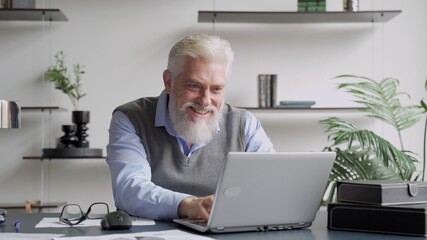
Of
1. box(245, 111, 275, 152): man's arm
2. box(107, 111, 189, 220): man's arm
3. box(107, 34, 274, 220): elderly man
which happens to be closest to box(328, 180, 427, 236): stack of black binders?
box(107, 111, 189, 220): man's arm

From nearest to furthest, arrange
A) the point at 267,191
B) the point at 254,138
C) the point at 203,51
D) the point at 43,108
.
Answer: the point at 267,191 < the point at 203,51 < the point at 254,138 < the point at 43,108

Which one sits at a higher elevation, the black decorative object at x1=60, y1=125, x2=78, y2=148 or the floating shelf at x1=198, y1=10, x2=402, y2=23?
the floating shelf at x1=198, y1=10, x2=402, y2=23

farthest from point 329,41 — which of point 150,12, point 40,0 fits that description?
point 40,0

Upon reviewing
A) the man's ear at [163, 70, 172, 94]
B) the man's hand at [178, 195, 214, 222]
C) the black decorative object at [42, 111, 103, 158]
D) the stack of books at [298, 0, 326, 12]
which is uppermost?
the stack of books at [298, 0, 326, 12]

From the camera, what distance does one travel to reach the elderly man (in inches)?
90.0

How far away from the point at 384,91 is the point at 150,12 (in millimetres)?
1623

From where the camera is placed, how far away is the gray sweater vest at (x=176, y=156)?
236 centimetres

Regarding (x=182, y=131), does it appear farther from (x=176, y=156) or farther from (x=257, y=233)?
(x=257, y=233)

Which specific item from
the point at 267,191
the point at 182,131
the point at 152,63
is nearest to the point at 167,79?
the point at 182,131

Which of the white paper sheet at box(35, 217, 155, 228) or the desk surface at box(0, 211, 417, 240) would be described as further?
the white paper sheet at box(35, 217, 155, 228)

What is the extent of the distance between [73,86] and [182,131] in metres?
1.97

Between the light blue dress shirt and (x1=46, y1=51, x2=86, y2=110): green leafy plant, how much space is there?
1.83m

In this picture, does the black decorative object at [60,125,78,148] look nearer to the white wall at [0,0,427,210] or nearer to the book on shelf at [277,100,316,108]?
the white wall at [0,0,427,210]

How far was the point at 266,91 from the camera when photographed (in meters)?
4.30
